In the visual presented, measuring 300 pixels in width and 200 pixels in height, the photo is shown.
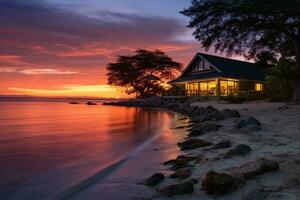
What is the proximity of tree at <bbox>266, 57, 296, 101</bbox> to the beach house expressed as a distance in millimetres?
8420

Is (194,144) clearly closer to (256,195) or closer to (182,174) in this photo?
(182,174)

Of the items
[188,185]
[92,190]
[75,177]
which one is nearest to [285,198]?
[188,185]

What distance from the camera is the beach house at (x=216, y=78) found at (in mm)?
39125

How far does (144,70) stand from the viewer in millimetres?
59312

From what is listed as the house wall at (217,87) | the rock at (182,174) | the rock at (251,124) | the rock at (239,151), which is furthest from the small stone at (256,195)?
the house wall at (217,87)

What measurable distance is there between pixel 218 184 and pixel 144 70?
54.6 m

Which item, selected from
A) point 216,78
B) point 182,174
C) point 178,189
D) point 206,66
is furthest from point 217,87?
point 178,189

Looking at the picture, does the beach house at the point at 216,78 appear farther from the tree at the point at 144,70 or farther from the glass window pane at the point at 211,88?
the tree at the point at 144,70

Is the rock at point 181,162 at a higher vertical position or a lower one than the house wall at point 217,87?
lower

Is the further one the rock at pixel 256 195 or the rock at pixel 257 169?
the rock at pixel 257 169

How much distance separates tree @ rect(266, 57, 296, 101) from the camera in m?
23.4

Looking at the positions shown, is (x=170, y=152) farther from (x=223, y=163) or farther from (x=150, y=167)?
(x=223, y=163)

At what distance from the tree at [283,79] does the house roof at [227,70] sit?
9694mm

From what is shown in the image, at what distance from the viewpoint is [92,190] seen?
6.09 meters
